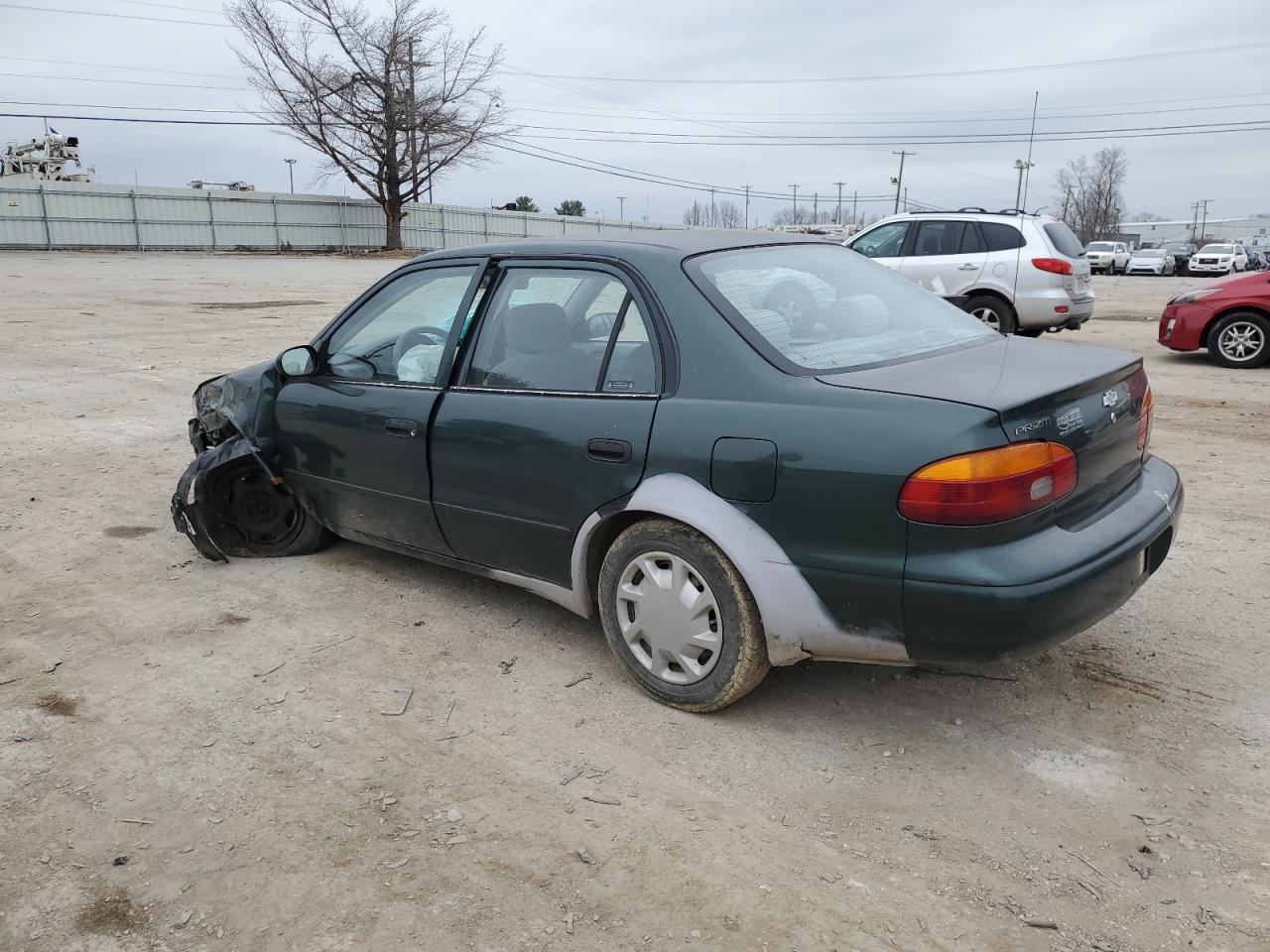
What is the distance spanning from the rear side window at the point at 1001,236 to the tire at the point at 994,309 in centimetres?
60

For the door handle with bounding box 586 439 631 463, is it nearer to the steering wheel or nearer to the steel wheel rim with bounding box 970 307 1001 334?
the steering wheel

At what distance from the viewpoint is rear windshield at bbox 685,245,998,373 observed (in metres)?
3.22

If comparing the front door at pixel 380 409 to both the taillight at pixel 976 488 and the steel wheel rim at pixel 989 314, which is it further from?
the steel wheel rim at pixel 989 314

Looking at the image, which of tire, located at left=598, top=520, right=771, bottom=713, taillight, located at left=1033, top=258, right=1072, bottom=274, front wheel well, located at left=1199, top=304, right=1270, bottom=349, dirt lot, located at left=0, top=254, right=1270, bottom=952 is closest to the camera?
dirt lot, located at left=0, top=254, right=1270, bottom=952

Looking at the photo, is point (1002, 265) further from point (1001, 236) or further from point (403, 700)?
point (403, 700)

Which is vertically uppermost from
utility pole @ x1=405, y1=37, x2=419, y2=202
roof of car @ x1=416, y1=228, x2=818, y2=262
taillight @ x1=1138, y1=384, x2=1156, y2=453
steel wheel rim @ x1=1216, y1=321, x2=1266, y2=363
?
utility pole @ x1=405, y1=37, x2=419, y2=202

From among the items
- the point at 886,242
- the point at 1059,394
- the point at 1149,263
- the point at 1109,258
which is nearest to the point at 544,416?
the point at 1059,394

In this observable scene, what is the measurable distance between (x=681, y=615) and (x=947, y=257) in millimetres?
10047

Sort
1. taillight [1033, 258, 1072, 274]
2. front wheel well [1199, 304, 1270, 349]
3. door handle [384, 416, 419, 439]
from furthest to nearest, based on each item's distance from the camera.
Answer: taillight [1033, 258, 1072, 274]
front wheel well [1199, 304, 1270, 349]
door handle [384, 416, 419, 439]

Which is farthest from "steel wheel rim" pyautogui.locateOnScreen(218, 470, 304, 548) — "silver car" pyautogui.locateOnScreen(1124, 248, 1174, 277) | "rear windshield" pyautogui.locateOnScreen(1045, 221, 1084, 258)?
"silver car" pyautogui.locateOnScreen(1124, 248, 1174, 277)

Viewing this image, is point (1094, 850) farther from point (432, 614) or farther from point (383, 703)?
point (432, 614)

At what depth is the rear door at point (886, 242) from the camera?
12.4m

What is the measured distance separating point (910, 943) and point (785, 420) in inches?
55.8

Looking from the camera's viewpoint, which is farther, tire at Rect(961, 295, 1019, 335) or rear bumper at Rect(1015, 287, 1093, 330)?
tire at Rect(961, 295, 1019, 335)
